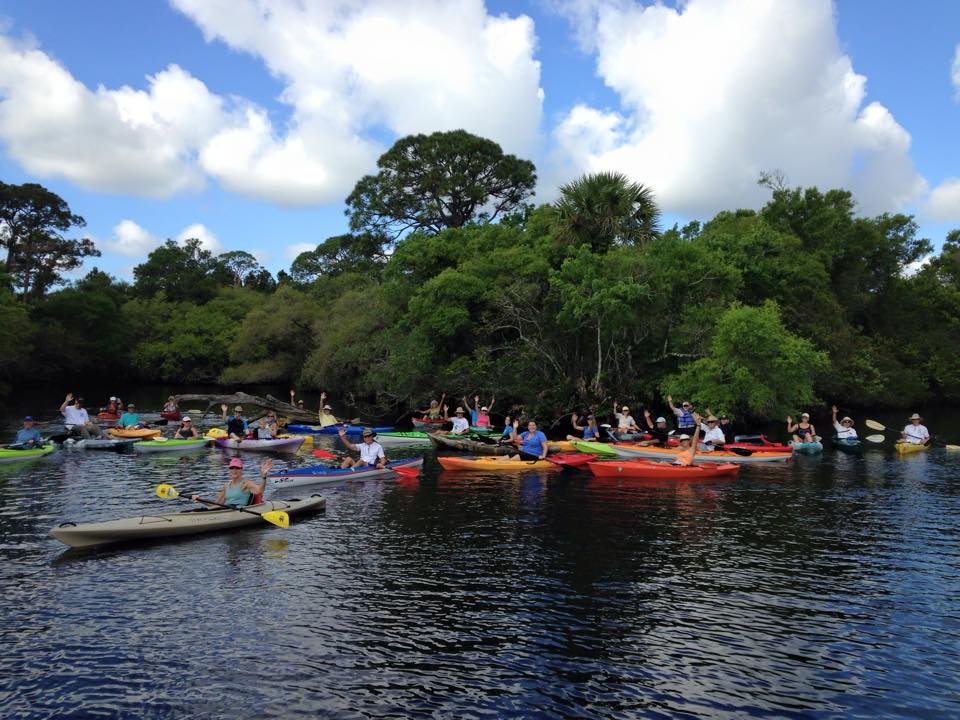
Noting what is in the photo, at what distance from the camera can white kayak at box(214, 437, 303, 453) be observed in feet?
88.3

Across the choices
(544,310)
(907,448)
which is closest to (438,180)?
(544,310)

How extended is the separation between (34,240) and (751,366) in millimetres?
62452

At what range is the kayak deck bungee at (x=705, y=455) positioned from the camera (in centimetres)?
2325

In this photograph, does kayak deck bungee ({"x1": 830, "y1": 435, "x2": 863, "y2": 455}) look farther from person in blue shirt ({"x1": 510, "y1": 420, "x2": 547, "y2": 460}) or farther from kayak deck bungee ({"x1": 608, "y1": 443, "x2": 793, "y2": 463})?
person in blue shirt ({"x1": 510, "y1": 420, "x2": 547, "y2": 460})

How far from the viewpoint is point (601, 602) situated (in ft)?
35.2

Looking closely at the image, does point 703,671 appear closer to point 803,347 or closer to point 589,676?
point 589,676

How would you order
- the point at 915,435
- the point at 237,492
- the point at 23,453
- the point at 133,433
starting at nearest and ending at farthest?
the point at 237,492 < the point at 23,453 < the point at 915,435 < the point at 133,433

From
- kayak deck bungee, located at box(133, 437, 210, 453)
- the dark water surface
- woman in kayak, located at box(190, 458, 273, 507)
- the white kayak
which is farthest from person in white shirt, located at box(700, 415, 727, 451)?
kayak deck bungee, located at box(133, 437, 210, 453)

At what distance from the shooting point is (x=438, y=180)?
5225 cm

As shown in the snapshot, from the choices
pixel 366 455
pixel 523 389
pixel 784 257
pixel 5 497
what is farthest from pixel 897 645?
pixel 784 257

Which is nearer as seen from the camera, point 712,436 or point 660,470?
point 660,470

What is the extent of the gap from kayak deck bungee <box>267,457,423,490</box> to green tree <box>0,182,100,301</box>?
53.6 m

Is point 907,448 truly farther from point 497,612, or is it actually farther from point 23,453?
point 23,453

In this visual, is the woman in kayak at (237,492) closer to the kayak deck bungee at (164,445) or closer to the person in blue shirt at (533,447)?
the person in blue shirt at (533,447)
